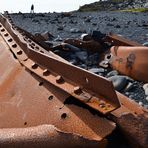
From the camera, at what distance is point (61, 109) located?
2809 mm

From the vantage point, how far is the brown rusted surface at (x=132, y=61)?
5.38m

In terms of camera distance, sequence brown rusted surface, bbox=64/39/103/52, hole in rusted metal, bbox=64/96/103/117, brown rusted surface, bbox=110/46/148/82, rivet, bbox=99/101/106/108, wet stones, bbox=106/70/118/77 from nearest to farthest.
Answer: rivet, bbox=99/101/106/108
hole in rusted metal, bbox=64/96/103/117
brown rusted surface, bbox=110/46/148/82
wet stones, bbox=106/70/118/77
brown rusted surface, bbox=64/39/103/52

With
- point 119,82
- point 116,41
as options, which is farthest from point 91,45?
point 119,82

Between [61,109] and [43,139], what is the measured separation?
14.0 inches

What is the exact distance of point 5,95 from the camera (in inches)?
138

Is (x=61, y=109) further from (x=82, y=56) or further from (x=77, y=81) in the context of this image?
(x=82, y=56)

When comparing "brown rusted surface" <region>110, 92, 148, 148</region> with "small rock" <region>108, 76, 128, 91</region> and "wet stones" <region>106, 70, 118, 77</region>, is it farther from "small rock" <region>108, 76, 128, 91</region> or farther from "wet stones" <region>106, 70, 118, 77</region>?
"wet stones" <region>106, 70, 118, 77</region>

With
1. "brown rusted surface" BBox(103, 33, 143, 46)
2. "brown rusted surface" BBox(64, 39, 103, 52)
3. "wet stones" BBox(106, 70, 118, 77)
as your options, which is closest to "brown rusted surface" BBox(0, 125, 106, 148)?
"wet stones" BBox(106, 70, 118, 77)

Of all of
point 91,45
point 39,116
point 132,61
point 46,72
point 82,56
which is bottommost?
point 82,56

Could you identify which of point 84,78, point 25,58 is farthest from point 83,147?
point 25,58

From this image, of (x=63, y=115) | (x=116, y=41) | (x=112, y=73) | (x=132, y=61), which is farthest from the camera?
(x=116, y=41)

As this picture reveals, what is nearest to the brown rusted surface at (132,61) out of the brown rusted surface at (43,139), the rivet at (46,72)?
the rivet at (46,72)

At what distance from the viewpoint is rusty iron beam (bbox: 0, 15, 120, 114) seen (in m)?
2.53

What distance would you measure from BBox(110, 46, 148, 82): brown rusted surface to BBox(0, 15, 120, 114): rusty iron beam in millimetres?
2069
